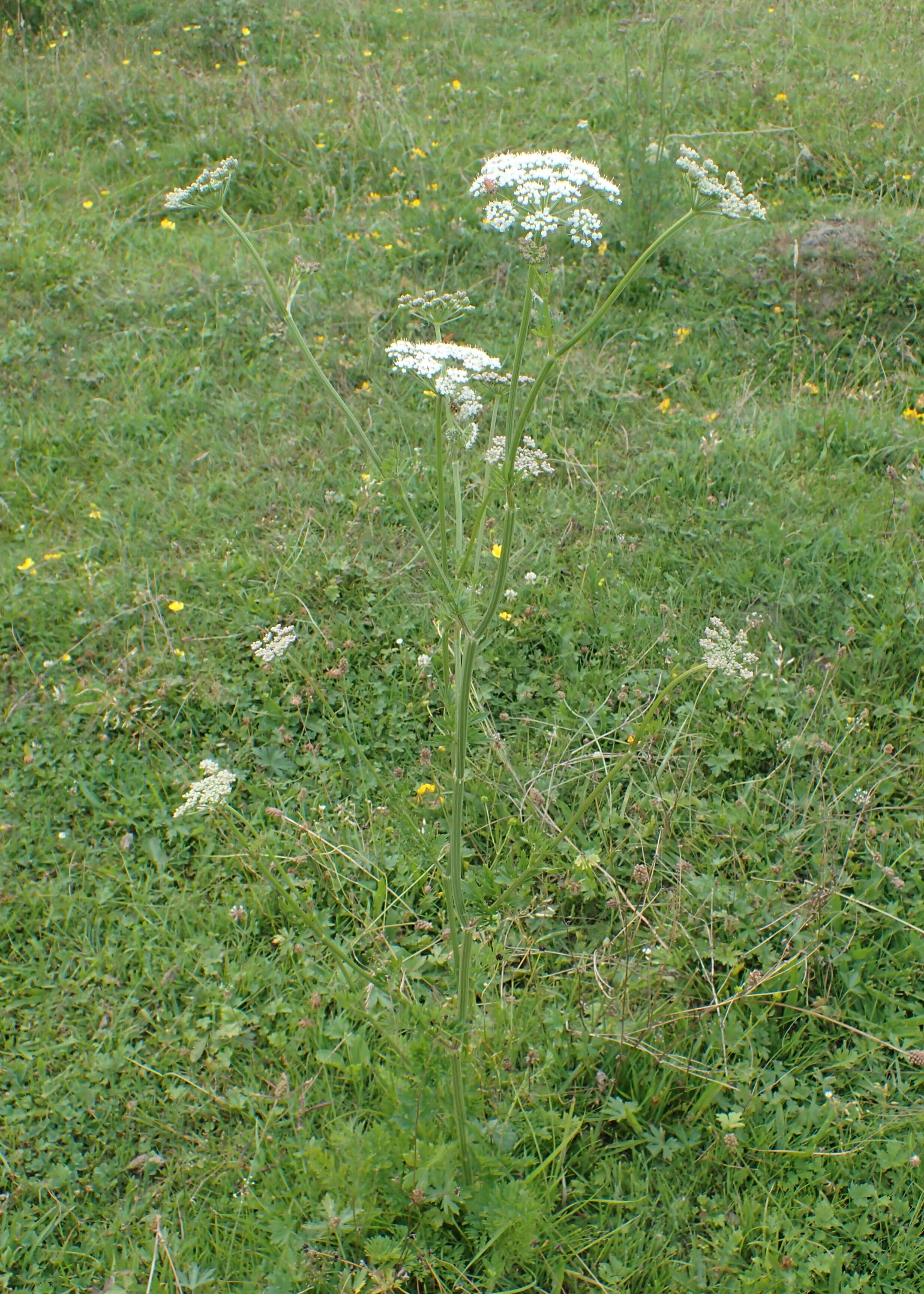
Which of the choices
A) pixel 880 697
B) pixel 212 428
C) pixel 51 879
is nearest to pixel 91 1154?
pixel 51 879

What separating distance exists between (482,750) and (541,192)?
5.48 feet

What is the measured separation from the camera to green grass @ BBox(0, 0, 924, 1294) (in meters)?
1.93

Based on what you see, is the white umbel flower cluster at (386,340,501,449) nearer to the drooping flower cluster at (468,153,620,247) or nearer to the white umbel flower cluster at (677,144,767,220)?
the drooping flower cluster at (468,153,620,247)

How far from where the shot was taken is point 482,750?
2.78 metres

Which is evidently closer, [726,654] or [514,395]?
[514,395]

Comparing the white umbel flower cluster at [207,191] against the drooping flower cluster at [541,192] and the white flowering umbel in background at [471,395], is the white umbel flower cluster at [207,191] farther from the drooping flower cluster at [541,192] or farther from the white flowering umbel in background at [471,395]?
the drooping flower cluster at [541,192]

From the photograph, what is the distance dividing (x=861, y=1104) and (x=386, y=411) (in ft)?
10.0

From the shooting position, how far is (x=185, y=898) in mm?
2539

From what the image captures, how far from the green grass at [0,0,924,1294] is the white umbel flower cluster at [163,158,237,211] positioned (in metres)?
1.36

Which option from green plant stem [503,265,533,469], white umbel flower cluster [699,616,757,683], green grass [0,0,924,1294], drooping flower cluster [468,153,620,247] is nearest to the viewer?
green plant stem [503,265,533,469]

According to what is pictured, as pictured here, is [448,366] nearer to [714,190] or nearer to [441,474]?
[441,474]

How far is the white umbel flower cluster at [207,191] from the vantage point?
1.52m

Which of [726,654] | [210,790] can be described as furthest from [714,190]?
[210,790]

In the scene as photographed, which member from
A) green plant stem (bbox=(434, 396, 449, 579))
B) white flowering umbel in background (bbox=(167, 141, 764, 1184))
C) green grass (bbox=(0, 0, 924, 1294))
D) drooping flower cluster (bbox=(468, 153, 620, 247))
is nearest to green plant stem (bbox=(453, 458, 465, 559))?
white flowering umbel in background (bbox=(167, 141, 764, 1184))
